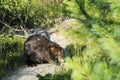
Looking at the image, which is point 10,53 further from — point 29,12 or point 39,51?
point 29,12

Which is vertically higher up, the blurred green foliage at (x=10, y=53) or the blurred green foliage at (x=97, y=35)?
the blurred green foliage at (x=97, y=35)

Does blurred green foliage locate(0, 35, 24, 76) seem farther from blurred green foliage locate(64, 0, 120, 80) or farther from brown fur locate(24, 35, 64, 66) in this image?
blurred green foliage locate(64, 0, 120, 80)

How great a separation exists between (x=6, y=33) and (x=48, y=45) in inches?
118

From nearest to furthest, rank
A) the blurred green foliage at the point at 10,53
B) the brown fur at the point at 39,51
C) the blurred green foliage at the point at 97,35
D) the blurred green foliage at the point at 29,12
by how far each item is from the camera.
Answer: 1. the blurred green foliage at the point at 97,35
2. the blurred green foliage at the point at 10,53
3. the brown fur at the point at 39,51
4. the blurred green foliage at the point at 29,12

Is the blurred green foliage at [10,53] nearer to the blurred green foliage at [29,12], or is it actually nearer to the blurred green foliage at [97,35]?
the blurred green foliage at [29,12]

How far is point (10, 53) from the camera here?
32.5ft

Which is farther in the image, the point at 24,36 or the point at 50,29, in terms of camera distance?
the point at 50,29

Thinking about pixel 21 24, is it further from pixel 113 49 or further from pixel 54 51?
pixel 113 49

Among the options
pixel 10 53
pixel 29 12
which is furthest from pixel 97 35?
pixel 29 12

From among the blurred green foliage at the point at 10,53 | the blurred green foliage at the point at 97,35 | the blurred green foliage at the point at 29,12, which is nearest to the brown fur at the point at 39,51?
the blurred green foliage at the point at 10,53

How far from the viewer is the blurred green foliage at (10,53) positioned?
8914 millimetres

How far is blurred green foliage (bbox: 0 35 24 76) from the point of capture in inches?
351

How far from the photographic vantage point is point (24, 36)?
446 inches

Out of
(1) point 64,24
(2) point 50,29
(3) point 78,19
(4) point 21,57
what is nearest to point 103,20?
(3) point 78,19
